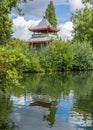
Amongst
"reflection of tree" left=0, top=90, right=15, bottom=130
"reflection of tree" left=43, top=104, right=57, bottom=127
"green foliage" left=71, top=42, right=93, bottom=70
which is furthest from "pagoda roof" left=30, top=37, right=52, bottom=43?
"reflection of tree" left=43, top=104, right=57, bottom=127

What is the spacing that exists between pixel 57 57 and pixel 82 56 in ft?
25.5

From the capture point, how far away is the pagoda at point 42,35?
78.8 m

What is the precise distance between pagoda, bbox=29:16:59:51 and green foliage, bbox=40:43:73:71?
9.23 metres

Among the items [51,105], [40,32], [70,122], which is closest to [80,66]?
[40,32]

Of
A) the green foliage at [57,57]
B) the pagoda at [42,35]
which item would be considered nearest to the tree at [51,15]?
the pagoda at [42,35]

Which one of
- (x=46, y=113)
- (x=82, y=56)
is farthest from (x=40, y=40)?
(x=46, y=113)

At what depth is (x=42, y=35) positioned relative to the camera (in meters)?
80.2

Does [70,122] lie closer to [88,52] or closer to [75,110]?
[75,110]

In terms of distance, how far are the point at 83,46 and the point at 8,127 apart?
201 ft

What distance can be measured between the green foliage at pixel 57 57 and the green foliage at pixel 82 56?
281 centimetres

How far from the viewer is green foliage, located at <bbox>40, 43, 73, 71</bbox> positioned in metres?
63.8

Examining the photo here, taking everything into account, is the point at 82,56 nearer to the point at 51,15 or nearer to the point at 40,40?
the point at 40,40

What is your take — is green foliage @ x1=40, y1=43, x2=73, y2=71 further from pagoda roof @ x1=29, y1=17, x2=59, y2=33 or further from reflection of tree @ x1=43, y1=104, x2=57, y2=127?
reflection of tree @ x1=43, y1=104, x2=57, y2=127

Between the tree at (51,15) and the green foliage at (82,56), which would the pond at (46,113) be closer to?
the green foliage at (82,56)
